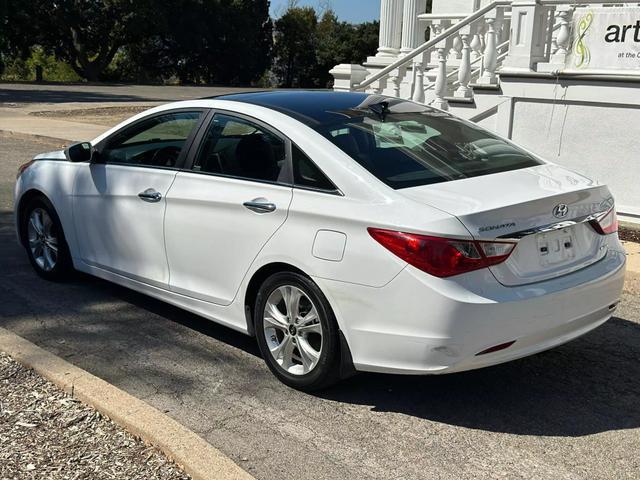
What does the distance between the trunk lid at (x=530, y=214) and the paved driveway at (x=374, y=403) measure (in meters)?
0.77

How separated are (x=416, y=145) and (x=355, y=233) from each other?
2.93ft

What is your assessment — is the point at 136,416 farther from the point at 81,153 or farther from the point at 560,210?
the point at 81,153

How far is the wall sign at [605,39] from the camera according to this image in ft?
29.1

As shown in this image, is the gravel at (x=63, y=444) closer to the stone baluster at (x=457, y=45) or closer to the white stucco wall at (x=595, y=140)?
the white stucco wall at (x=595, y=140)

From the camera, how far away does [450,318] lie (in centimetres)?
384

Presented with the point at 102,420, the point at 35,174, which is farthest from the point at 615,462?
the point at 35,174

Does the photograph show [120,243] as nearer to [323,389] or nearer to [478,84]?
[323,389]

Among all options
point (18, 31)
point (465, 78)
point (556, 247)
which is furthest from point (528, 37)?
point (18, 31)

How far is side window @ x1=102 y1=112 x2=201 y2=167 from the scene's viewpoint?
543 cm

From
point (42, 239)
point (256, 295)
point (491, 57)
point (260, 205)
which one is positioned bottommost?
point (42, 239)

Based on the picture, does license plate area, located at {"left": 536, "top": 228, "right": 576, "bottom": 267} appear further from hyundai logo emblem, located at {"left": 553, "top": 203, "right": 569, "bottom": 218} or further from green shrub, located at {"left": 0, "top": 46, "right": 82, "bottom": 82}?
green shrub, located at {"left": 0, "top": 46, "right": 82, "bottom": 82}

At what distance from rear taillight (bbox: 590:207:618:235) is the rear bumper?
1.01 feet

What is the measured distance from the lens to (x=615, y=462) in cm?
379

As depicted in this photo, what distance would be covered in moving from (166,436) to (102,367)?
133 centimetres
